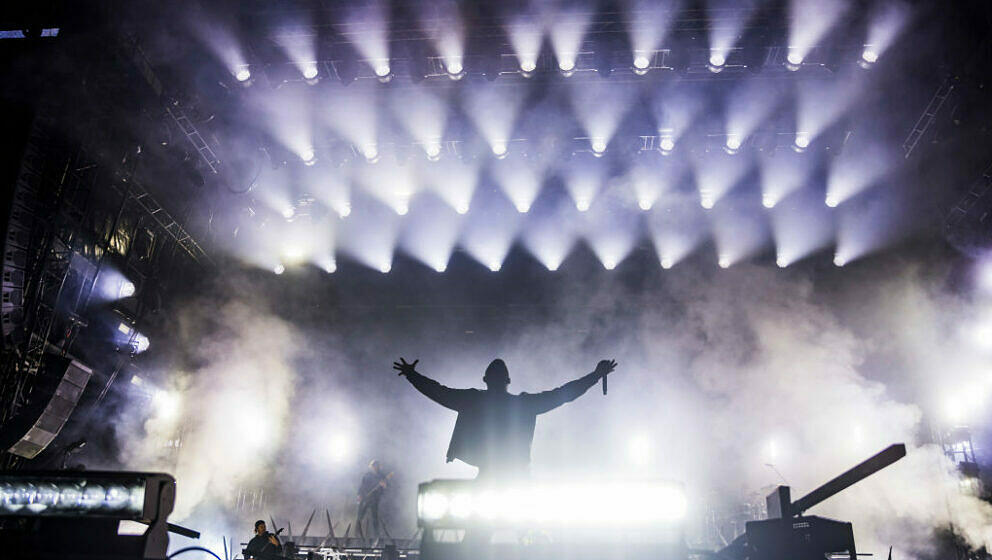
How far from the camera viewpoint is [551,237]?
1230cm

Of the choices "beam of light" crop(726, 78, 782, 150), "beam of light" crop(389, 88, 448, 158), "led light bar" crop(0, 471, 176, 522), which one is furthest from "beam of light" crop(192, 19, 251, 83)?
"beam of light" crop(726, 78, 782, 150)

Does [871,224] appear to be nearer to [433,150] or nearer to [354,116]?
[433,150]

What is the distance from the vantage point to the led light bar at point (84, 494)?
2.92m

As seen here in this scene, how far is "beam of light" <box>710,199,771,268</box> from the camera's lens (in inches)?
464

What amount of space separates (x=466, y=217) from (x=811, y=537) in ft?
29.6

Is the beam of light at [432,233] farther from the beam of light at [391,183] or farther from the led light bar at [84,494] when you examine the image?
the led light bar at [84,494]

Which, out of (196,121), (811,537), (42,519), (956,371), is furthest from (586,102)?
(42,519)

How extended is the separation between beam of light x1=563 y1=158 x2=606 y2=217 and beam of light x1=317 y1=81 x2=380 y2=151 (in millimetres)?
3599

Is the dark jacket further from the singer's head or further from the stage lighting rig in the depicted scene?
the stage lighting rig

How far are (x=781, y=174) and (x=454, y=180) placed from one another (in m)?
5.96

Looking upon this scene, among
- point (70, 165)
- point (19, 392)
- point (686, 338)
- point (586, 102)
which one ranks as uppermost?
point (586, 102)

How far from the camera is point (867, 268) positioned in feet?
38.8

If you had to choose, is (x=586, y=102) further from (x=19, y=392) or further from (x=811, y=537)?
(x=19, y=392)

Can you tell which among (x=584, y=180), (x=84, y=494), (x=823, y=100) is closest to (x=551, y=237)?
(x=584, y=180)
